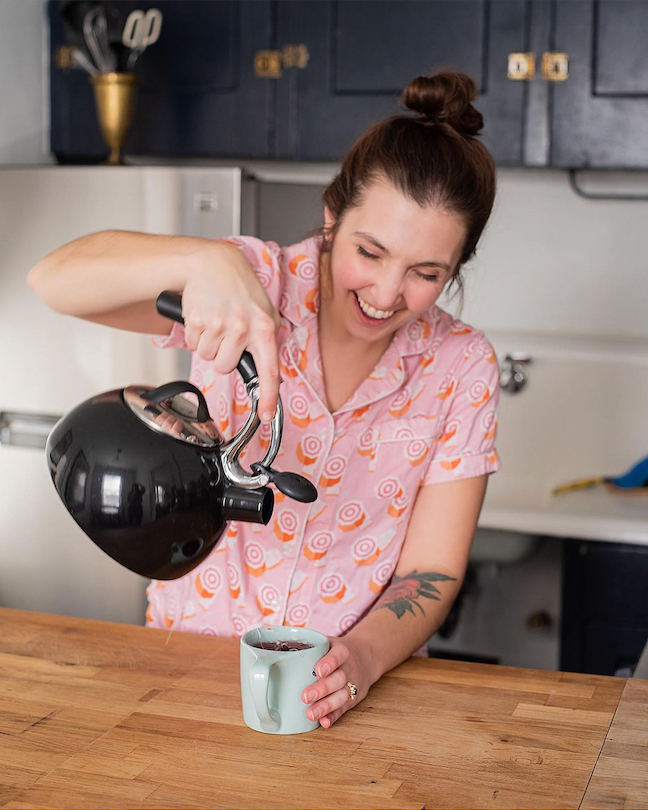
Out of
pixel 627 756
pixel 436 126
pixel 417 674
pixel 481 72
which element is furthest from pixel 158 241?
pixel 481 72

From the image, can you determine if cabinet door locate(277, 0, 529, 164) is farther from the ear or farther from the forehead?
the forehead

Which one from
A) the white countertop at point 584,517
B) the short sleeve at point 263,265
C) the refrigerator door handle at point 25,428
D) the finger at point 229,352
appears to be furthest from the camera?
the refrigerator door handle at point 25,428

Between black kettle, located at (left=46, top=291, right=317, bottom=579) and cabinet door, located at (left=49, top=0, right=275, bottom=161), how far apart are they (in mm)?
1700

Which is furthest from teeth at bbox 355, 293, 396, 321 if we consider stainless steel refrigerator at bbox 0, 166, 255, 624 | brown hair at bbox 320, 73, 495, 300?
stainless steel refrigerator at bbox 0, 166, 255, 624

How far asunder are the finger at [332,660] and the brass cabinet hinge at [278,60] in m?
1.81

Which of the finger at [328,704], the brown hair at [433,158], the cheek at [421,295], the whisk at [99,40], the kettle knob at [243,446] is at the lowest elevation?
the finger at [328,704]

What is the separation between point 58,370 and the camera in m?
2.34

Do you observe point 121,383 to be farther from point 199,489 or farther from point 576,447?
point 199,489

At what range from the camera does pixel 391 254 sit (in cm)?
122

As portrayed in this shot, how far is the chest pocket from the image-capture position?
4.50 ft

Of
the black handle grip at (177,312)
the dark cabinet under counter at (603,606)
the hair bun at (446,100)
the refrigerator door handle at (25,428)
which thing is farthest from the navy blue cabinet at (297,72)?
the black handle grip at (177,312)

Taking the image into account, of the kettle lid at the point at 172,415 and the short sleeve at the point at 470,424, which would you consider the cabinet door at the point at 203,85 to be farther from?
the kettle lid at the point at 172,415

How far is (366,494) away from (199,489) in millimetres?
521

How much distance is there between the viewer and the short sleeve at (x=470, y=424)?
4.44 feet
